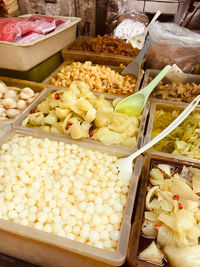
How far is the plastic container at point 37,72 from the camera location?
2576mm

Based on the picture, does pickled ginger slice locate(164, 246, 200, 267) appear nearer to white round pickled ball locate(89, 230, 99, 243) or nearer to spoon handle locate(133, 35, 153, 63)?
white round pickled ball locate(89, 230, 99, 243)

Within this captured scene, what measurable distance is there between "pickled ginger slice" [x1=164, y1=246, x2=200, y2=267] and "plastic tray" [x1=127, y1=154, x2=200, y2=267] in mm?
54

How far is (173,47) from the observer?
109 inches

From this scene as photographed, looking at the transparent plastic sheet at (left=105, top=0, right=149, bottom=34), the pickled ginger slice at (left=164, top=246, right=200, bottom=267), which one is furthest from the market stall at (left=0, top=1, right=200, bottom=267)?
the transparent plastic sheet at (left=105, top=0, right=149, bottom=34)

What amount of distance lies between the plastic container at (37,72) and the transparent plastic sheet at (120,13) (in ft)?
3.67

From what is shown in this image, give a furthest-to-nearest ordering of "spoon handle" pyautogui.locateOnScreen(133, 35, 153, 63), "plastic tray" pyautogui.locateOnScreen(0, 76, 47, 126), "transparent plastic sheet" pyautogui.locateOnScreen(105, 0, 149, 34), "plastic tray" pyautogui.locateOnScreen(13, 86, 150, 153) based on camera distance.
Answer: "transparent plastic sheet" pyautogui.locateOnScreen(105, 0, 149, 34)
"spoon handle" pyautogui.locateOnScreen(133, 35, 153, 63)
"plastic tray" pyautogui.locateOnScreen(0, 76, 47, 126)
"plastic tray" pyautogui.locateOnScreen(13, 86, 150, 153)

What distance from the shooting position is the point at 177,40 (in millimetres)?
2750

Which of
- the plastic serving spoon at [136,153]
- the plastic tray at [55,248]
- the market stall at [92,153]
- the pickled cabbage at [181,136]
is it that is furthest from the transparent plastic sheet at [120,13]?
the plastic tray at [55,248]

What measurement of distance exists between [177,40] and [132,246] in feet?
7.96

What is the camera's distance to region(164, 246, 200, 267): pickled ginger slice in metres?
1.18

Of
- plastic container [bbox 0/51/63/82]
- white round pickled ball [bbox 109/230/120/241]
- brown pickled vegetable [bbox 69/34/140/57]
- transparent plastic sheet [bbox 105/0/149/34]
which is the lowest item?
white round pickled ball [bbox 109/230/120/241]

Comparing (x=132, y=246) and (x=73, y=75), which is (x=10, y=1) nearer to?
(x=73, y=75)

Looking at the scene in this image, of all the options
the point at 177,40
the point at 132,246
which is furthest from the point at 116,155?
the point at 177,40

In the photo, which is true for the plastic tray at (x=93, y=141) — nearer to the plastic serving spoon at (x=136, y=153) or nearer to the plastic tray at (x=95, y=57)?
the plastic serving spoon at (x=136, y=153)
